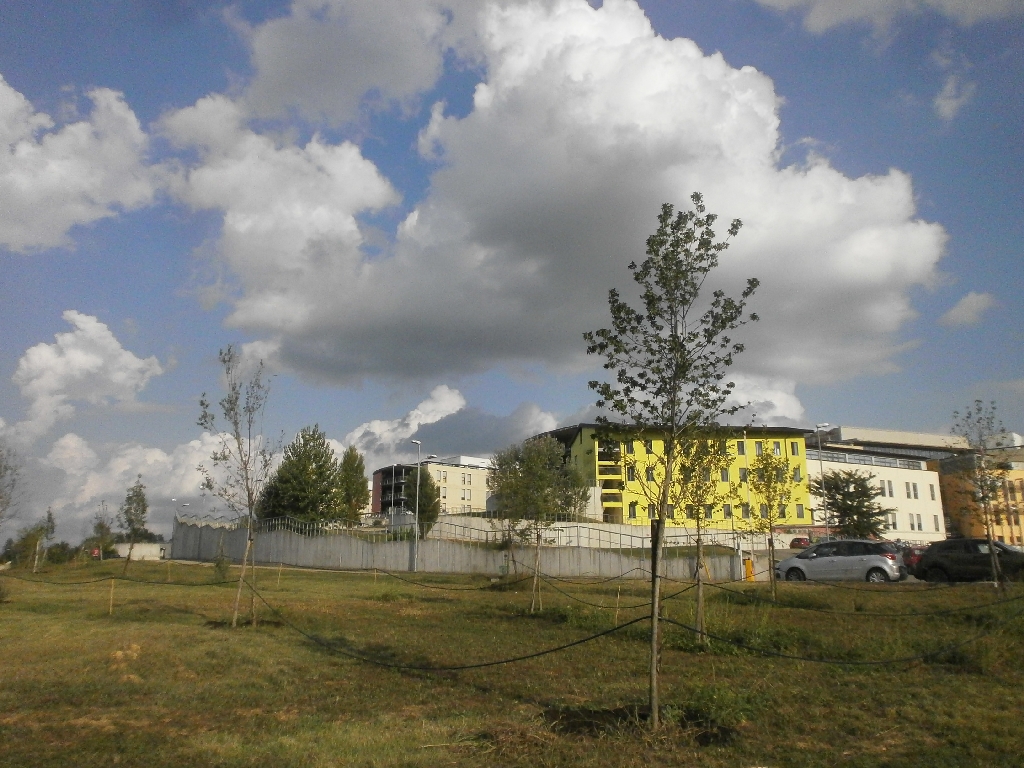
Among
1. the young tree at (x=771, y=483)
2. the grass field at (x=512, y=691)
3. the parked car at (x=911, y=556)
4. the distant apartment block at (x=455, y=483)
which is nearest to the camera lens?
the grass field at (x=512, y=691)

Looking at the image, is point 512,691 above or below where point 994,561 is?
below

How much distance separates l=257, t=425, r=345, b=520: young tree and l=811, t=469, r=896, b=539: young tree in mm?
37563

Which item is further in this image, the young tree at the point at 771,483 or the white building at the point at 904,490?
the white building at the point at 904,490

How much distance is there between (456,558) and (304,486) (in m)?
23.0

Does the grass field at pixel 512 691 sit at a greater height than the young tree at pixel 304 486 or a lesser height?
lesser

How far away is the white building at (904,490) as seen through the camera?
260ft

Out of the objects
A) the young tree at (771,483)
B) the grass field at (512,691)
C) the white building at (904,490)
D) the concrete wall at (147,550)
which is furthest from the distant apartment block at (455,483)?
the grass field at (512,691)

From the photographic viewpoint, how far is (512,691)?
31.8 feet

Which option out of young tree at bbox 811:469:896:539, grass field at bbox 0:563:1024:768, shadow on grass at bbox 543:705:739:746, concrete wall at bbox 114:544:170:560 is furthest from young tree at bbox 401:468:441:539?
shadow on grass at bbox 543:705:739:746

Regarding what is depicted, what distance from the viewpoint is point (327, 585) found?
97.4 feet

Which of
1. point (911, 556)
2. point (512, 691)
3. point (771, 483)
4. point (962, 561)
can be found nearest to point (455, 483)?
point (911, 556)

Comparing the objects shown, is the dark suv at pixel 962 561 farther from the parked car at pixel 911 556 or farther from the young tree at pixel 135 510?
the young tree at pixel 135 510

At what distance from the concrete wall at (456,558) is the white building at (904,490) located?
4795 centimetres

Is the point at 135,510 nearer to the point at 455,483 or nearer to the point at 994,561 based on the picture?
the point at 994,561
